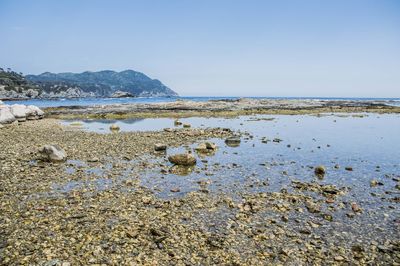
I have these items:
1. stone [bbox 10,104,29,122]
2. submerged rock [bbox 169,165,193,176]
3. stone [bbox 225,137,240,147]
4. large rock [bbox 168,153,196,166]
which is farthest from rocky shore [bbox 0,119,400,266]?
stone [bbox 10,104,29,122]

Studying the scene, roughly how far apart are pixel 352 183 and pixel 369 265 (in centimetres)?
941

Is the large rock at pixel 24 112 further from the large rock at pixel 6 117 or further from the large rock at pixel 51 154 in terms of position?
the large rock at pixel 51 154

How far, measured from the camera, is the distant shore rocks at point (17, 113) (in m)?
47.5

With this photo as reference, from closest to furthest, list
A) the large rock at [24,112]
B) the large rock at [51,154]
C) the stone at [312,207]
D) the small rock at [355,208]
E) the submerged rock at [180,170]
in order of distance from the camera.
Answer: the stone at [312,207] < the small rock at [355,208] < the submerged rock at [180,170] < the large rock at [51,154] < the large rock at [24,112]

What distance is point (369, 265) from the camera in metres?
9.50

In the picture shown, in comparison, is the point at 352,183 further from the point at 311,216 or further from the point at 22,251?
the point at 22,251

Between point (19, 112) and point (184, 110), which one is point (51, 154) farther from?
point (184, 110)

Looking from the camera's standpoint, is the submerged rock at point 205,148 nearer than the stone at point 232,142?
Yes

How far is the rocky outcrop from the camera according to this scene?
47484 millimetres

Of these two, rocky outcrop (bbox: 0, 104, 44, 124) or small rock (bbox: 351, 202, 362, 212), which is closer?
small rock (bbox: 351, 202, 362, 212)

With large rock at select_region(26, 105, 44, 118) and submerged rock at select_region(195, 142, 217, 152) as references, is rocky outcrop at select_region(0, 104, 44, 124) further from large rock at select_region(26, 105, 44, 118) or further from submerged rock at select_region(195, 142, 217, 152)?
submerged rock at select_region(195, 142, 217, 152)

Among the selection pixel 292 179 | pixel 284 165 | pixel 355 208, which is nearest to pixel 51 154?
pixel 292 179

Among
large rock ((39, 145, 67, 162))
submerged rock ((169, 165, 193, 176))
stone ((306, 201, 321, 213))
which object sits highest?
large rock ((39, 145, 67, 162))

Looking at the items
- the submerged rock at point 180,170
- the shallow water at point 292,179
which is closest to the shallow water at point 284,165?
the shallow water at point 292,179
